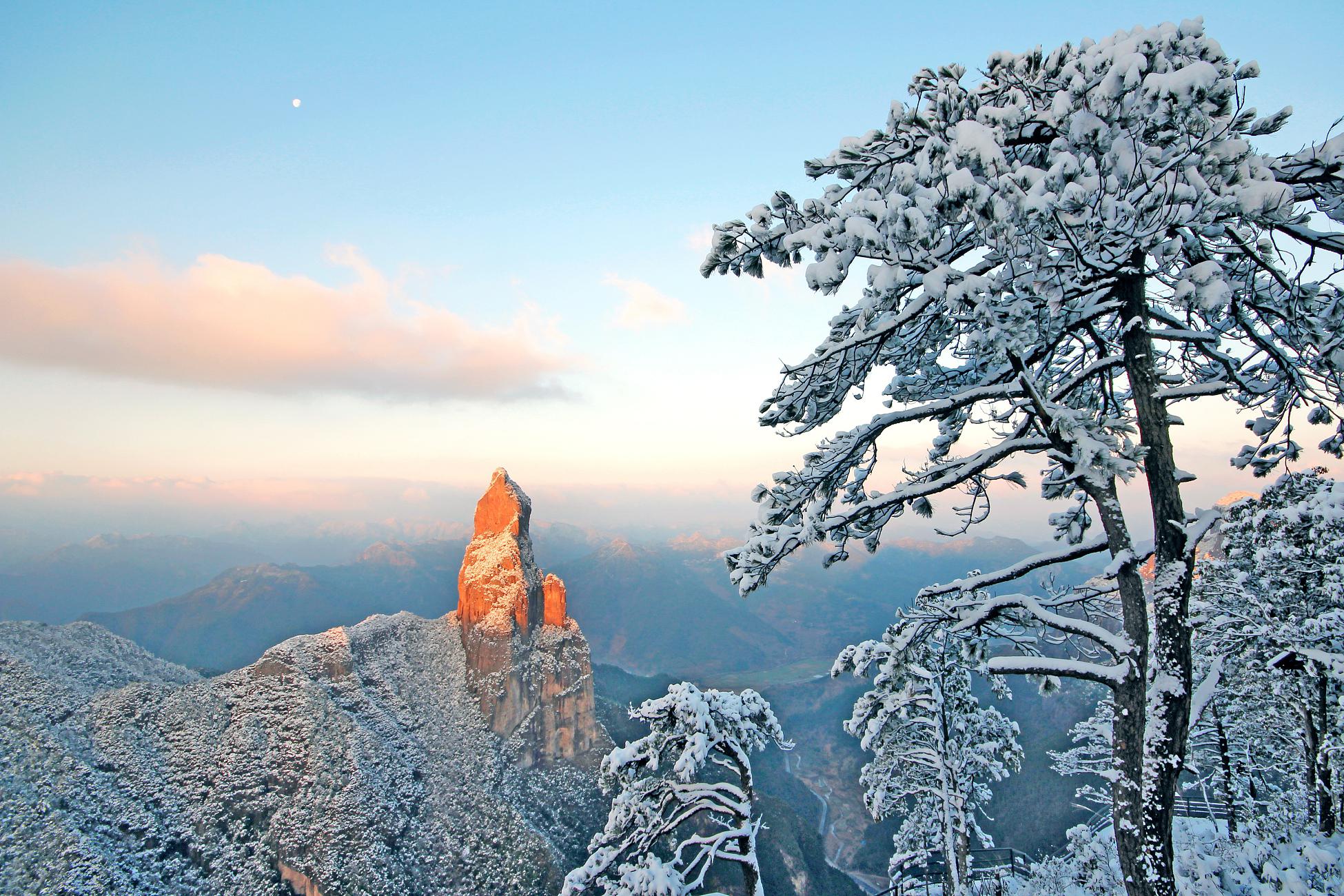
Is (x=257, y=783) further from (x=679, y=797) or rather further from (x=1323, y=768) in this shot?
(x=1323, y=768)

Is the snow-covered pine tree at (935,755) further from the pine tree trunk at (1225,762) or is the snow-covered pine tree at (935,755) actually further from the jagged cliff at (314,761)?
the jagged cliff at (314,761)

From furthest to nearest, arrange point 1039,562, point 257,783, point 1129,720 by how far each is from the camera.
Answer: point 257,783, point 1039,562, point 1129,720

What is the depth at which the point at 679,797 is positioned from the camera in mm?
8156

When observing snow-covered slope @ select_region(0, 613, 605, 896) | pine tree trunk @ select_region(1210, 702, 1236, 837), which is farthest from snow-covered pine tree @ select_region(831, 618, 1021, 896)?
snow-covered slope @ select_region(0, 613, 605, 896)

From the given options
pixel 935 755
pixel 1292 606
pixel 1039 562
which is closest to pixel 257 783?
pixel 935 755

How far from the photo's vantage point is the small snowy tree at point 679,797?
7441 millimetres

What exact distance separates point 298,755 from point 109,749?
12.9 metres

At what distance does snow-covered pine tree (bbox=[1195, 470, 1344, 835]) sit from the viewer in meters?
9.22

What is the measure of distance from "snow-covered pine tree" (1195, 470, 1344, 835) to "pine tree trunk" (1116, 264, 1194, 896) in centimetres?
596

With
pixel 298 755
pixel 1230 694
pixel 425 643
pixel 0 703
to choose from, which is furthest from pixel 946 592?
pixel 425 643

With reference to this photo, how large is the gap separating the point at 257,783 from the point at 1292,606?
2490 inches

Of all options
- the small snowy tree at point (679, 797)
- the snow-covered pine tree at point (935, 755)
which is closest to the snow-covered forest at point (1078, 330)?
the small snowy tree at point (679, 797)

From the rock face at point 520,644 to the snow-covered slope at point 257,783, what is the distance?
15.8ft

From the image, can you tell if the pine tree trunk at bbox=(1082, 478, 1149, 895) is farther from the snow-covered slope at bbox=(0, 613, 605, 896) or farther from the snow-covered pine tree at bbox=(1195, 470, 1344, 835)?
the snow-covered slope at bbox=(0, 613, 605, 896)
